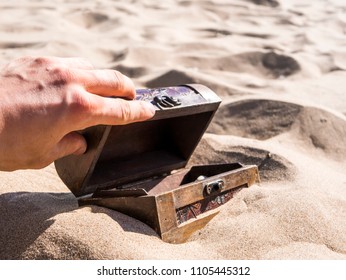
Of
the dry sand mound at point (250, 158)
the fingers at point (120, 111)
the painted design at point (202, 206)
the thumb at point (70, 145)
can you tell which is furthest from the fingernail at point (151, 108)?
the dry sand mound at point (250, 158)

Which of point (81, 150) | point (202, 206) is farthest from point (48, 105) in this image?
point (202, 206)

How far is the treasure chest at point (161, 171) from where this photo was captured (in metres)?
2.16

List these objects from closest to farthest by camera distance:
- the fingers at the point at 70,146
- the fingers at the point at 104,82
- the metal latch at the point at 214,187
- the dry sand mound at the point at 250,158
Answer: the fingers at the point at 104,82 → the fingers at the point at 70,146 → the metal latch at the point at 214,187 → the dry sand mound at the point at 250,158

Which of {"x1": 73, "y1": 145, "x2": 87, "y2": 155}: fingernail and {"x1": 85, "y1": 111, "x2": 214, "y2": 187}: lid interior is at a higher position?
{"x1": 73, "y1": 145, "x2": 87, "y2": 155}: fingernail

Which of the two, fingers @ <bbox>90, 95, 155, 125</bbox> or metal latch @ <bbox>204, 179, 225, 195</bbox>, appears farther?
metal latch @ <bbox>204, 179, 225, 195</bbox>

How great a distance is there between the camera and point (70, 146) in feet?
7.12

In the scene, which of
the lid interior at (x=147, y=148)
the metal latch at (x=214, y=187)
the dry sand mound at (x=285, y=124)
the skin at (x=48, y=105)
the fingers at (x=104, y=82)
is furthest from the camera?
the dry sand mound at (x=285, y=124)

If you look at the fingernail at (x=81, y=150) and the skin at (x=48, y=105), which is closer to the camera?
the skin at (x=48, y=105)

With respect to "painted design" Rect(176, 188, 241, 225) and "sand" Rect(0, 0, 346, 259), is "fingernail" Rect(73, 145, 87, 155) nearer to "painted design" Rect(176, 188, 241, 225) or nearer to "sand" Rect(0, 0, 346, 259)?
"sand" Rect(0, 0, 346, 259)

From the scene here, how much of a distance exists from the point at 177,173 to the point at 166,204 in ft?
2.13

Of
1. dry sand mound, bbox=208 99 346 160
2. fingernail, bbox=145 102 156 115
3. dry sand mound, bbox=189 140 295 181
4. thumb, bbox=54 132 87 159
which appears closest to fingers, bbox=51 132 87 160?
thumb, bbox=54 132 87 159

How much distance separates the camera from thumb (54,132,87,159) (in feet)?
6.80

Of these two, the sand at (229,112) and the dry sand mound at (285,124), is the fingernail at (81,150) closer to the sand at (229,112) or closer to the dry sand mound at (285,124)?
the sand at (229,112)
